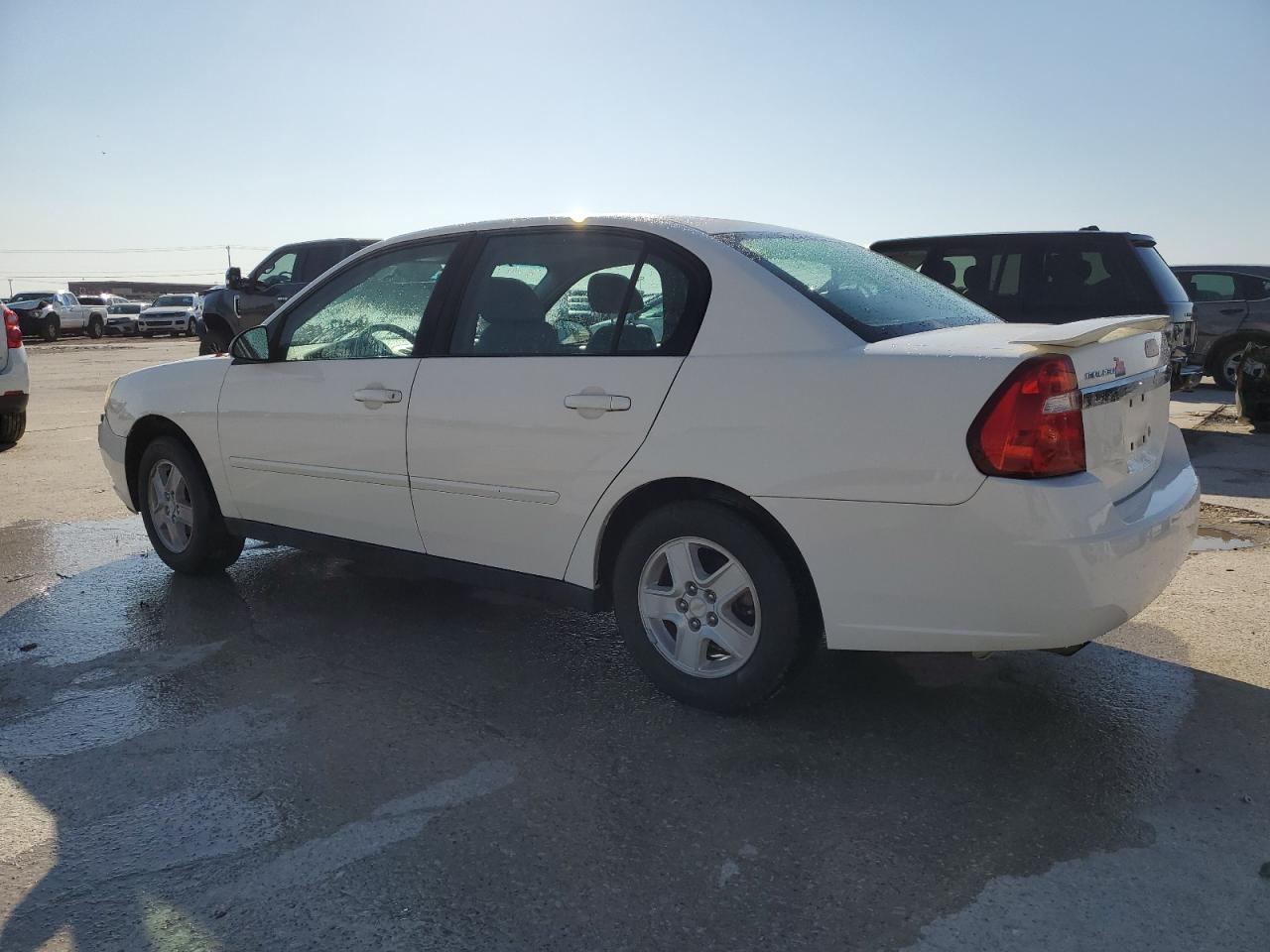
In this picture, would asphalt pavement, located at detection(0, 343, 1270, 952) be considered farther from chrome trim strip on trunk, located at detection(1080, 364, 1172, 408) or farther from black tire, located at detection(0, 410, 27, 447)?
black tire, located at detection(0, 410, 27, 447)

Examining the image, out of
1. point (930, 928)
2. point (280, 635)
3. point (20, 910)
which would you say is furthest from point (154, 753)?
point (930, 928)

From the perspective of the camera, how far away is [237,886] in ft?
8.64

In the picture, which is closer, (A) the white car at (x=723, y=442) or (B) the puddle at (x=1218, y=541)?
(A) the white car at (x=723, y=442)

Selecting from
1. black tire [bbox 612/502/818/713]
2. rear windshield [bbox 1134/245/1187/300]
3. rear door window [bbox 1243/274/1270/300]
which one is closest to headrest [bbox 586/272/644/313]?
black tire [bbox 612/502/818/713]

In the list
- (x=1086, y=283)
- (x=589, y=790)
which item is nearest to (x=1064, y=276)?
(x=1086, y=283)

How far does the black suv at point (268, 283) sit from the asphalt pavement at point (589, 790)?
37.8 feet

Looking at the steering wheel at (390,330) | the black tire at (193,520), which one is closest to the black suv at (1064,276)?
the steering wheel at (390,330)

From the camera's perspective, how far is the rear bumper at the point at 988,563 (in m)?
2.99

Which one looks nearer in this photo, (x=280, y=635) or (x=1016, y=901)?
(x=1016, y=901)

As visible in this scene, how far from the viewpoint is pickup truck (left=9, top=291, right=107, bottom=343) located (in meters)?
36.6

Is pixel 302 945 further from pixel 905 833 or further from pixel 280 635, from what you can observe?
pixel 280 635

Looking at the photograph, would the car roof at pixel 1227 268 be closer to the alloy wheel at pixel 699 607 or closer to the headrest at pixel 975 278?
the headrest at pixel 975 278

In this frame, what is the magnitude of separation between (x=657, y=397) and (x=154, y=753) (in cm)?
193

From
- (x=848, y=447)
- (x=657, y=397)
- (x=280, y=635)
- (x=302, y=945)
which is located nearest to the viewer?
(x=302, y=945)
